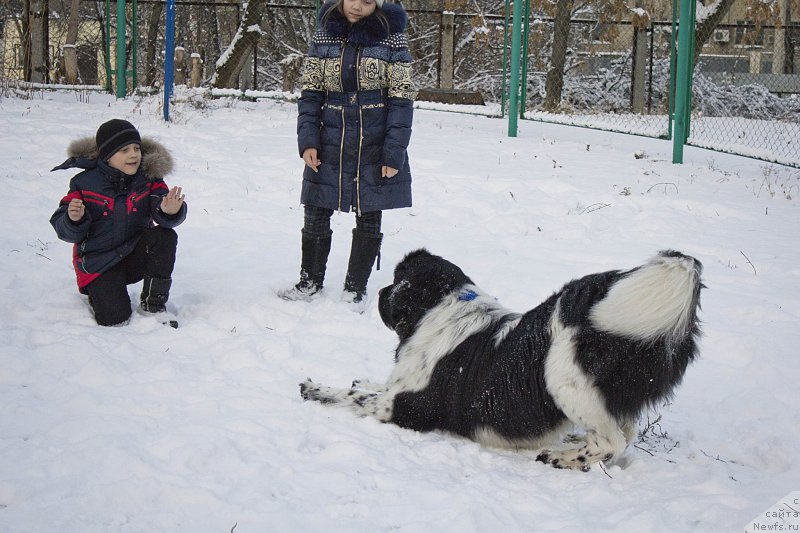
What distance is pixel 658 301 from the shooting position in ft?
7.82

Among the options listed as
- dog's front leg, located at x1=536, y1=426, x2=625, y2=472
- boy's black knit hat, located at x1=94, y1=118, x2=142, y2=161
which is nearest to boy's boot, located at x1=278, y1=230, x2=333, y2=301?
boy's black knit hat, located at x1=94, y1=118, x2=142, y2=161

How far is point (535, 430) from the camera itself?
2.71 metres

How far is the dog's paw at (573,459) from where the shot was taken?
2637mm

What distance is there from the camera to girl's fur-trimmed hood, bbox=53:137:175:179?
3781 mm

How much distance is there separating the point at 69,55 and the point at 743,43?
1108 cm

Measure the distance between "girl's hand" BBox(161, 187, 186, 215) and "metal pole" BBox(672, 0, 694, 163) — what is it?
5.47m

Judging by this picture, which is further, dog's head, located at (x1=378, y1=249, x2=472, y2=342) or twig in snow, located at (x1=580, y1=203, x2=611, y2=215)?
twig in snow, located at (x1=580, y1=203, x2=611, y2=215)

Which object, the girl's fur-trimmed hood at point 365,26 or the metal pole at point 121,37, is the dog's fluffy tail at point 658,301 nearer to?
the girl's fur-trimmed hood at point 365,26

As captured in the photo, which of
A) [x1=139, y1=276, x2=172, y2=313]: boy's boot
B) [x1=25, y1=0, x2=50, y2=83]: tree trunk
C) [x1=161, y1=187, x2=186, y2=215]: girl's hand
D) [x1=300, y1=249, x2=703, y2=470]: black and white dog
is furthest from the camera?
[x1=25, y1=0, x2=50, y2=83]: tree trunk

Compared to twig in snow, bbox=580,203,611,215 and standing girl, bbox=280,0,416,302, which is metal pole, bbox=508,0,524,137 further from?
standing girl, bbox=280,0,416,302

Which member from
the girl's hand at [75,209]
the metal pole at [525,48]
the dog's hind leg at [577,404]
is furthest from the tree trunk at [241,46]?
the dog's hind leg at [577,404]

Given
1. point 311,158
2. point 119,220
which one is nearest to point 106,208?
point 119,220

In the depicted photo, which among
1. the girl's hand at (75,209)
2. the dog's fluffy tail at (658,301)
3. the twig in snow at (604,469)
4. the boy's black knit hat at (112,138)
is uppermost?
the boy's black knit hat at (112,138)

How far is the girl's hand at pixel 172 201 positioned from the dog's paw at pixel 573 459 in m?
2.17
